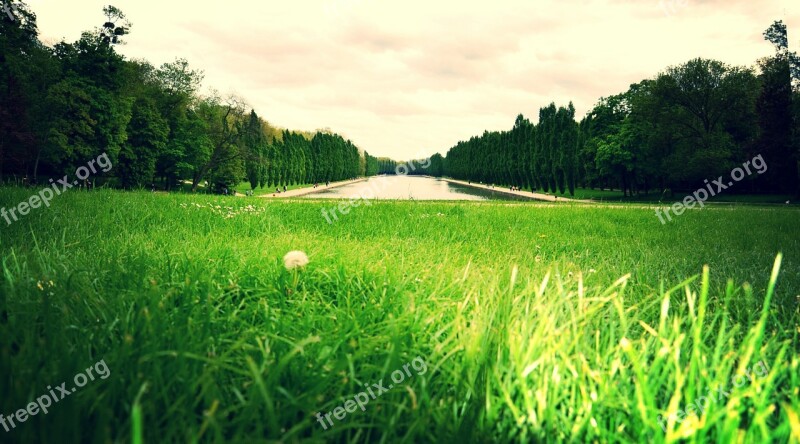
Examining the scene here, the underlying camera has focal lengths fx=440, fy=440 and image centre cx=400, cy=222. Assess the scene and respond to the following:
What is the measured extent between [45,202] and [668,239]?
9.07 meters

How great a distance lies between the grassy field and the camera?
1.22 metres

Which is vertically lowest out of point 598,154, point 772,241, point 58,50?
point 772,241

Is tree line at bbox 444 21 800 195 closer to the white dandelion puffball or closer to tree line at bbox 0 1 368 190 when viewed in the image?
tree line at bbox 0 1 368 190

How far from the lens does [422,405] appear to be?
1.53 m

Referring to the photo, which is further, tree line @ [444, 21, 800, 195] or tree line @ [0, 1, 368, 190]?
tree line @ [444, 21, 800, 195]

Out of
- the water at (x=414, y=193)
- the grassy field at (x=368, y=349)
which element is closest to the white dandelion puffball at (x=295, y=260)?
the grassy field at (x=368, y=349)

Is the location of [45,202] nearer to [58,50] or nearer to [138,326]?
[138,326]

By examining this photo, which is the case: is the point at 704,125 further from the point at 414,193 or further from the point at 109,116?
the point at 109,116

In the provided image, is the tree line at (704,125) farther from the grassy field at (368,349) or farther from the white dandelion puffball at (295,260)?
the white dandelion puffball at (295,260)

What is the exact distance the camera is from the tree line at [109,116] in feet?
83.4

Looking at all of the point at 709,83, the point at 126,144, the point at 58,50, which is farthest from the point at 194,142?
the point at 709,83

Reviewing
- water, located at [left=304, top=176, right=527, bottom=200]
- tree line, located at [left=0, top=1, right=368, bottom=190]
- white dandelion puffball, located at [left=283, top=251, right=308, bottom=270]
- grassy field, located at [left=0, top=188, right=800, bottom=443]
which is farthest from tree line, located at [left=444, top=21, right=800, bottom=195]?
white dandelion puffball, located at [left=283, top=251, right=308, bottom=270]

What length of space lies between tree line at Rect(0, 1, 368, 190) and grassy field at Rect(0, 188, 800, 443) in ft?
79.5

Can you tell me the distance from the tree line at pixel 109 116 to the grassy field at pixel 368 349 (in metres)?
24.2
